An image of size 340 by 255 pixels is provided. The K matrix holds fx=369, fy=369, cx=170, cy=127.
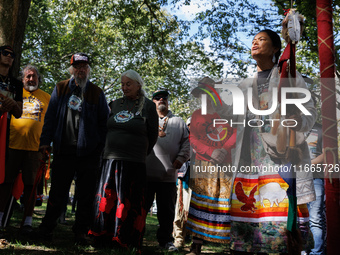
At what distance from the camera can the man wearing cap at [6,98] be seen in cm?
399

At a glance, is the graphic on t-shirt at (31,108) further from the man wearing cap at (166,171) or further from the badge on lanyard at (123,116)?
the man wearing cap at (166,171)

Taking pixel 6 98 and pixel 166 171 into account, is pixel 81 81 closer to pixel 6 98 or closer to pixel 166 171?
pixel 6 98

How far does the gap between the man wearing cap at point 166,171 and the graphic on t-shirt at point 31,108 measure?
1668 millimetres

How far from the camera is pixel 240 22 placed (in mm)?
13656

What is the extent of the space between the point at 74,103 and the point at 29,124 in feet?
2.91

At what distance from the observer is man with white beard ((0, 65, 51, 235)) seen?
4.61 m

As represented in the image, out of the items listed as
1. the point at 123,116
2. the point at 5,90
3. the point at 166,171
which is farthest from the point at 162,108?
the point at 5,90

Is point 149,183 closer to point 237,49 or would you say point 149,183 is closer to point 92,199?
point 92,199

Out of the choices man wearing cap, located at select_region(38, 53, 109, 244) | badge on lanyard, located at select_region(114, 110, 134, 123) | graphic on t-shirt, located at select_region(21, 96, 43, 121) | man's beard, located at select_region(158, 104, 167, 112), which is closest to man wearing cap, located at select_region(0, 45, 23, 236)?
man wearing cap, located at select_region(38, 53, 109, 244)

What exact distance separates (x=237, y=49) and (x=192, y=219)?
11.8m

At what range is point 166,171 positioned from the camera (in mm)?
5234

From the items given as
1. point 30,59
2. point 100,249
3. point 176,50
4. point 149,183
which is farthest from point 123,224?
point 30,59

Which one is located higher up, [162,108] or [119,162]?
[162,108]

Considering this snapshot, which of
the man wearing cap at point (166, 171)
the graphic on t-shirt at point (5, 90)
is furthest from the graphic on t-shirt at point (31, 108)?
the man wearing cap at point (166, 171)
